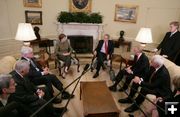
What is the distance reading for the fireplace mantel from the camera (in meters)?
5.71

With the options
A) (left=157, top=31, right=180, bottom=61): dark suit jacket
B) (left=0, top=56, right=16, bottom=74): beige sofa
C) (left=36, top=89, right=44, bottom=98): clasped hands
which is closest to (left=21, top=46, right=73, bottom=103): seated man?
(left=0, top=56, right=16, bottom=74): beige sofa

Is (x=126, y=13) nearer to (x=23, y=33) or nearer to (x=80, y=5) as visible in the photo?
(x=80, y=5)

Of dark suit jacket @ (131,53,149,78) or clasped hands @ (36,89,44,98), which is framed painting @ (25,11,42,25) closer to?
clasped hands @ (36,89,44,98)

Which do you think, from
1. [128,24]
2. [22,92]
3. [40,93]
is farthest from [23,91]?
[128,24]

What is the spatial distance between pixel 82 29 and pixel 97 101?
3578 mm

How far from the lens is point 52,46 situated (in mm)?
5719

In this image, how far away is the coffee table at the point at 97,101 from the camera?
8.05 feet

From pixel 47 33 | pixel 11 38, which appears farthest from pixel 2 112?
pixel 47 33

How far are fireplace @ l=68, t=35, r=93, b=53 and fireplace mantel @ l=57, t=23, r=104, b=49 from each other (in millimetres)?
154

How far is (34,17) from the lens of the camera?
5.37m

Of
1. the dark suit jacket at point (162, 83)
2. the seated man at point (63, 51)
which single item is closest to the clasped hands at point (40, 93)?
the dark suit jacket at point (162, 83)

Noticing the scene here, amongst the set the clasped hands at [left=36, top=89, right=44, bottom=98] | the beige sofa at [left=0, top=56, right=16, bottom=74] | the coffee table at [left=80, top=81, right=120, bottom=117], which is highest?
the beige sofa at [left=0, top=56, right=16, bottom=74]

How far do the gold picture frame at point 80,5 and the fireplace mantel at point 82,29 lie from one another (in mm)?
489

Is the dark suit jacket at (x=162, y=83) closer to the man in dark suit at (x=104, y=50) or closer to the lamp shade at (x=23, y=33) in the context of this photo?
the man in dark suit at (x=104, y=50)
